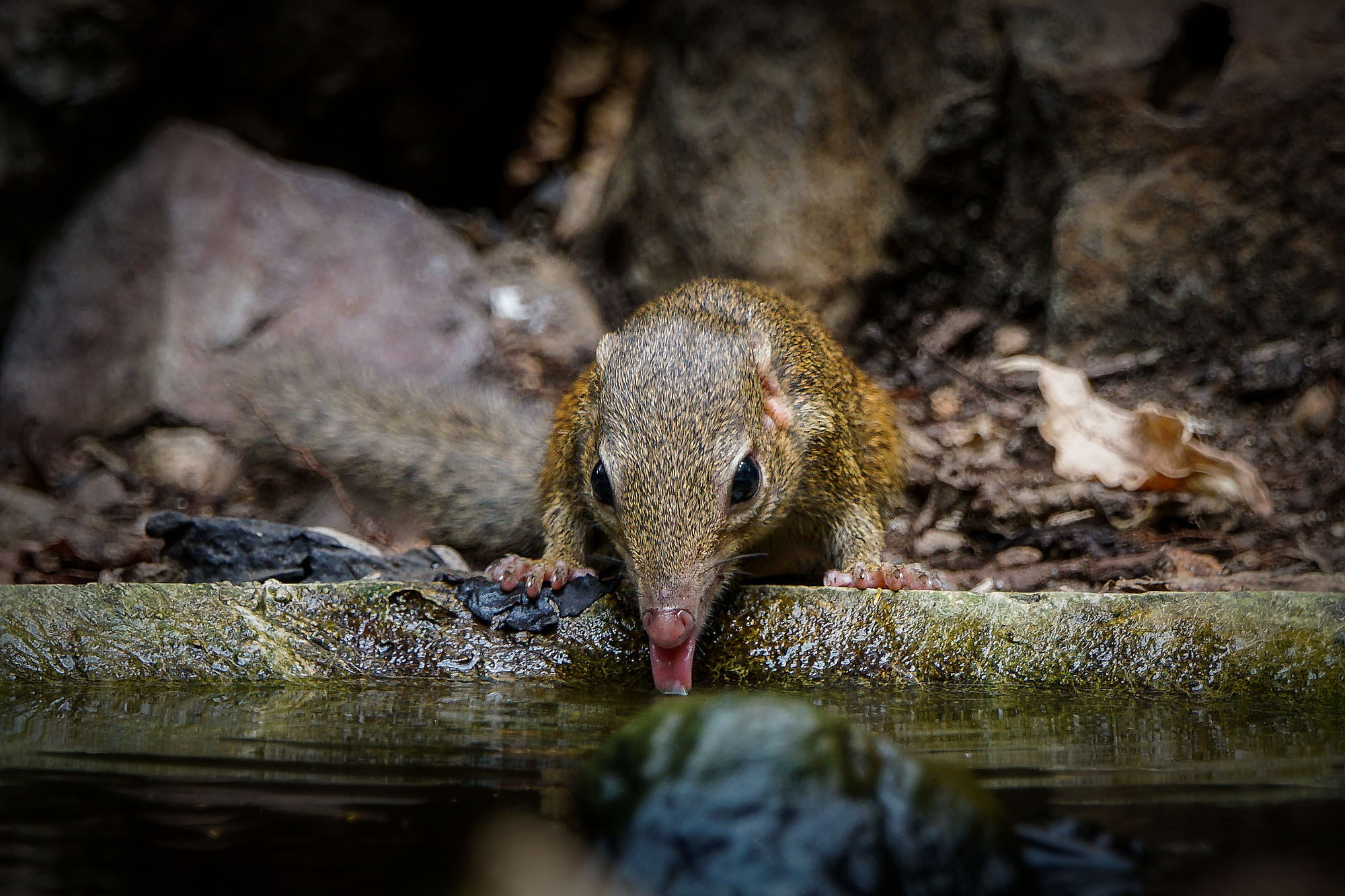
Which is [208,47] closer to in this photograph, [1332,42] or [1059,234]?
[1059,234]

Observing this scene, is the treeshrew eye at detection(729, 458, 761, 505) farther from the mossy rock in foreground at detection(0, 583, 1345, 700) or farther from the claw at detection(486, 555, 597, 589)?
the claw at detection(486, 555, 597, 589)

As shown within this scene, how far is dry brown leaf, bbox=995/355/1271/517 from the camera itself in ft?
18.9

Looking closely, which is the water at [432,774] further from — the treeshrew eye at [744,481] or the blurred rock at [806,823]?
the treeshrew eye at [744,481]

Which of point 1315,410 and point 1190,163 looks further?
point 1190,163

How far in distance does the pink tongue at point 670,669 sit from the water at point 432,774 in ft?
0.36

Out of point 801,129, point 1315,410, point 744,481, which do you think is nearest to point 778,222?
point 801,129

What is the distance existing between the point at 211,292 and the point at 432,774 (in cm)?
570

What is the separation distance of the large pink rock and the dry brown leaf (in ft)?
11.1

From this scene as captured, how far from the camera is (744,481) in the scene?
414 centimetres

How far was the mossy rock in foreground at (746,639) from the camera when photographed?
11.7 feet

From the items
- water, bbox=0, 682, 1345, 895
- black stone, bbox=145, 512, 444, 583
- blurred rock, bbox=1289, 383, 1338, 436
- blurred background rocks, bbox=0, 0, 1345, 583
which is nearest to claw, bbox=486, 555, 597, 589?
black stone, bbox=145, 512, 444, 583

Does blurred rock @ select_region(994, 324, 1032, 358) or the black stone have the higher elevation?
blurred rock @ select_region(994, 324, 1032, 358)

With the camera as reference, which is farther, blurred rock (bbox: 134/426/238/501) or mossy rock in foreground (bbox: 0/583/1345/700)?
blurred rock (bbox: 134/426/238/501)

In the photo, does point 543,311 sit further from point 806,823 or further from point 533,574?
point 806,823
